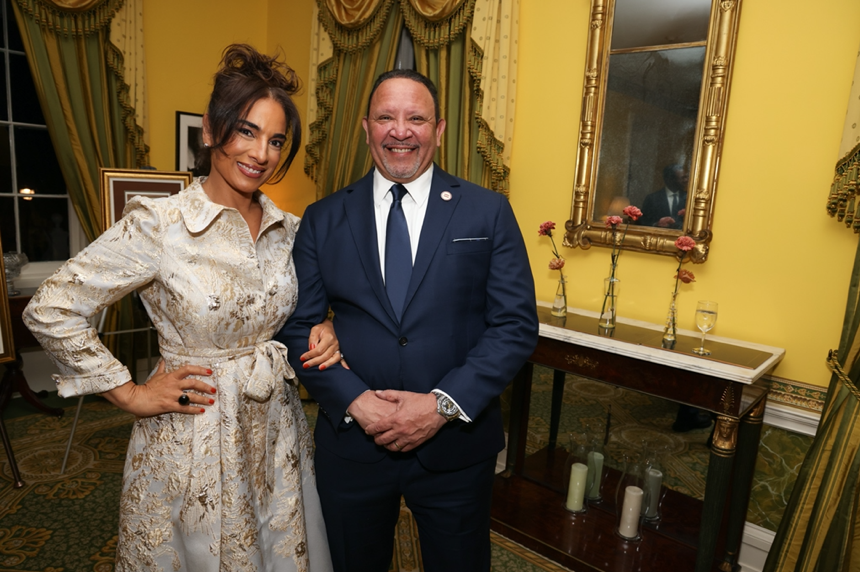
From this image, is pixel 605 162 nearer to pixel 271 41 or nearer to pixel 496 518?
pixel 496 518

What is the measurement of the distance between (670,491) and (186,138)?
4.16 m

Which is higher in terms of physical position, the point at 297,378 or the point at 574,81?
the point at 574,81

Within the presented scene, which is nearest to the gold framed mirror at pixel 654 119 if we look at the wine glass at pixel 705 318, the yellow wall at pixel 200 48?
the wine glass at pixel 705 318

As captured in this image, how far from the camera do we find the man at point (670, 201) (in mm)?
2627

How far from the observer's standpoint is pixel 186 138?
4523 millimetres

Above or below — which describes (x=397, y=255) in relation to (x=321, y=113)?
below

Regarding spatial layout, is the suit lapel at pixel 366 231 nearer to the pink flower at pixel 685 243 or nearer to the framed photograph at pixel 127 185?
the pink flower at pixel 685 243

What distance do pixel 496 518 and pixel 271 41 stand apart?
4.26m

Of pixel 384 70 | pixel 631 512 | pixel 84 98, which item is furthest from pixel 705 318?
pixel 84 98

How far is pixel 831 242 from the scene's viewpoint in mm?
2309

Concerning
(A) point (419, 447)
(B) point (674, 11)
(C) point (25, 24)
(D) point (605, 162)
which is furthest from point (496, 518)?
Answer: (C) point (25, 24)

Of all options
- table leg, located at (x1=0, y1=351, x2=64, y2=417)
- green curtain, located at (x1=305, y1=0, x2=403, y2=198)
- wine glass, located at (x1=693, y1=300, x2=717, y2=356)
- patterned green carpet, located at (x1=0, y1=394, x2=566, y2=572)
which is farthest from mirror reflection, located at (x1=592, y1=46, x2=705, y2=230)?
table leg, located at (x1=0, y1=351, x2=64, y2=417)

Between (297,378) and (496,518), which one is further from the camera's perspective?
(496,518)

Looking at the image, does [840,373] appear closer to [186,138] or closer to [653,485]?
[653,485]
